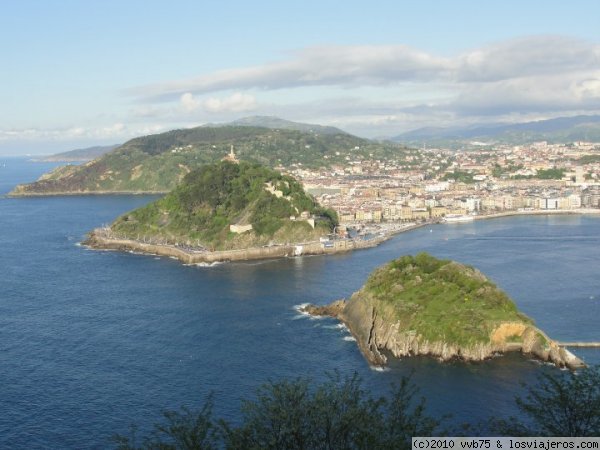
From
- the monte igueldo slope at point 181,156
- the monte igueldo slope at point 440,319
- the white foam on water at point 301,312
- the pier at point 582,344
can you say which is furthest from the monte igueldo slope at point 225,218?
the monte igueldo slope at point 181,156

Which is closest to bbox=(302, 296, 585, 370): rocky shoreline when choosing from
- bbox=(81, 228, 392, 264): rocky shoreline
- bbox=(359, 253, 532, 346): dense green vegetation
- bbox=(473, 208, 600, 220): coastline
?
bbox=(359, 253, 532, 346): dense green vegetation

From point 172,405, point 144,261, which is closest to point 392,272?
point 172,405

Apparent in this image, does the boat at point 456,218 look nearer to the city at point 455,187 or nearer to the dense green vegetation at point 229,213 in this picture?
the city at point 455,187

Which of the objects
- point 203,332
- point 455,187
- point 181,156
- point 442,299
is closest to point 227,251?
point 203,332

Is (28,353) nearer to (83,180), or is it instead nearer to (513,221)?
(513,221)

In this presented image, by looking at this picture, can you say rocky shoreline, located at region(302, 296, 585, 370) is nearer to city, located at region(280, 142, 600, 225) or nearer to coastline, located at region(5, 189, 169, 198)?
city, located at region(280, 142, 600, 225)
